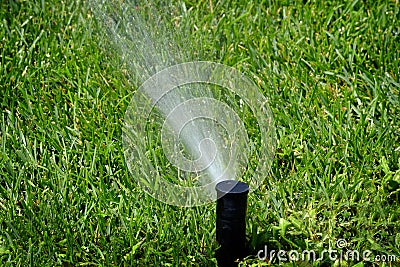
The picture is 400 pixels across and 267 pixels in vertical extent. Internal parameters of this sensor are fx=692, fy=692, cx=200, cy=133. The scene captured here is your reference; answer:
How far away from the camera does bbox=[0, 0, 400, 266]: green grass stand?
2490 mm

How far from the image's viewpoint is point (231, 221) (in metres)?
2.23

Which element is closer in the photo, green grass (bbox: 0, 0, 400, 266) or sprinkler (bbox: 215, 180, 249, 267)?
sprinkler (bbox: 215, 180, 249, 267)

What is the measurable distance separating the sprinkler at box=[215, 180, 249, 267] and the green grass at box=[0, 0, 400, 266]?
0.24 ft

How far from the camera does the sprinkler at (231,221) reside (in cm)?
217

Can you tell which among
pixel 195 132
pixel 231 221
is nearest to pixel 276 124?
pixel 195 132

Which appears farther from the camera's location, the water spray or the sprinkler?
the water spray

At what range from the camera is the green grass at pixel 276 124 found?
98.0 inches

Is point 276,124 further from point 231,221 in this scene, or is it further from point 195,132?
point 231,221

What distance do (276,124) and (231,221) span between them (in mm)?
945

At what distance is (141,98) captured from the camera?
3277mm

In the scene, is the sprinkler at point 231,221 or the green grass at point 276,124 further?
the green grass at point 276,124

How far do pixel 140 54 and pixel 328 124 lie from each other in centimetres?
110

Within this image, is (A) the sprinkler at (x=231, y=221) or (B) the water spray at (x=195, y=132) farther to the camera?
(B) the water spray at (x=195, y=132)

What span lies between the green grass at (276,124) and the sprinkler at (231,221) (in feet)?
0.24
